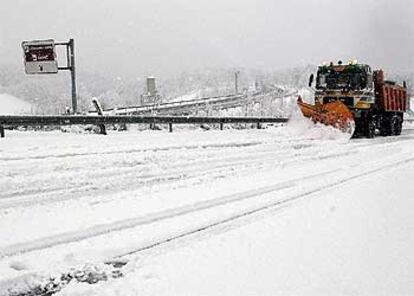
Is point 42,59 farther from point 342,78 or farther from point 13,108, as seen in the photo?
point 13,108

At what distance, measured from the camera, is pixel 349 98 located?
1891 centimetres

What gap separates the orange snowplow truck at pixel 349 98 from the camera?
17.8m

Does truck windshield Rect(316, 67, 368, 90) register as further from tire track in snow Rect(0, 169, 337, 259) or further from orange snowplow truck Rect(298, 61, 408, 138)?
tire track in snow Rect(0, 169, 337, 259)

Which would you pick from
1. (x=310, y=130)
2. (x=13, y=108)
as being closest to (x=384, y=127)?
(x=310, y=130)

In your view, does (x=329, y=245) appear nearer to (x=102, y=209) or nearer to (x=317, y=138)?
(x=102, y=209)

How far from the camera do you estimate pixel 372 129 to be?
65.3 ft

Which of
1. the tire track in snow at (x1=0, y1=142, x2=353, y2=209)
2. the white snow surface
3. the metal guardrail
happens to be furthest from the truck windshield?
the white snow surface

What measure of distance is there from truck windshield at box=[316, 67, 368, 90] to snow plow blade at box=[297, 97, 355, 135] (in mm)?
1296

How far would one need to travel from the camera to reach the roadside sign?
768 inches

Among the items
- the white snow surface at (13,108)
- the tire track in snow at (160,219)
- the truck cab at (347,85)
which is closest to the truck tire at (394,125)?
the truck cab at (347,85)

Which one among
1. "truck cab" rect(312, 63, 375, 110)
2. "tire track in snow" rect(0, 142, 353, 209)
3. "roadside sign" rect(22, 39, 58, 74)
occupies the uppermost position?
"roadside sign" rect(22, 39, 58, 74)

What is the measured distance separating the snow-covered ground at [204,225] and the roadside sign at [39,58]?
1085cm

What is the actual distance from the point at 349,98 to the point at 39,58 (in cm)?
1249

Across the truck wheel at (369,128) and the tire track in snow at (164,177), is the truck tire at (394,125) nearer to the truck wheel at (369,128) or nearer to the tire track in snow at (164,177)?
the truck wheel at (369,128)
